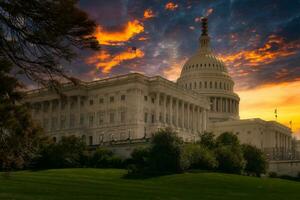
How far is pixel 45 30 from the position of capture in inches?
833

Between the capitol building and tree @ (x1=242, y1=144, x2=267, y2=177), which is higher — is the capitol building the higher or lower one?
the higher one

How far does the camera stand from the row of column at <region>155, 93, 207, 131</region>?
124500 mm

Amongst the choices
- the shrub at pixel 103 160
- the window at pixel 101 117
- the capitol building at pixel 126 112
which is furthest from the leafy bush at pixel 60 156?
the window at pixel 101 117

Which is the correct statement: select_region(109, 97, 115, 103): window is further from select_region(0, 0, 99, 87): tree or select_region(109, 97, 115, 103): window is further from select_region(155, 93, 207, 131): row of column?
select_region(0, 0, 99, 87): tree

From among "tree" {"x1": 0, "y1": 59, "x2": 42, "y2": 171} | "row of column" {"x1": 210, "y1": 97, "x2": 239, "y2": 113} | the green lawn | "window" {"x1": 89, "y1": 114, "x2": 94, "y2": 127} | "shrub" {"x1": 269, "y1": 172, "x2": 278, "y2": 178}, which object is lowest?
"shrub" {"x1": 269, "y1": 172, "x2": 278, "y2": 178}

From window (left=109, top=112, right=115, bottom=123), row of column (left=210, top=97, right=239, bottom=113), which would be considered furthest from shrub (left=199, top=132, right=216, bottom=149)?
row of column (left=210, top=97, right=239, bottom=113)

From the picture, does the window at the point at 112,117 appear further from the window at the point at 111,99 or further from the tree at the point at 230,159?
the tree at the point at 230,159

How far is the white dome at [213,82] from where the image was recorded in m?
179

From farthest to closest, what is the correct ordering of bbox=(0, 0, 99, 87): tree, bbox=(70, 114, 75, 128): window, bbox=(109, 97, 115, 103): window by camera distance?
bbox=(70, 114, 75, 128): window → bbox=(109, 97, 115, 103): window → bbox=(0, 0, 99, 87): tree

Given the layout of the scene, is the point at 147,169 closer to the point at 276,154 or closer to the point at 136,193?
the point at 136,193

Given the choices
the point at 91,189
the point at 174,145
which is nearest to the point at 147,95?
the point at 174,145

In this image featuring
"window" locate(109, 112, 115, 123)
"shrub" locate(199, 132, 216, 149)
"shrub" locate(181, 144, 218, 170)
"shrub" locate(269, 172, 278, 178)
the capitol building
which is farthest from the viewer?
"window" locate(109, 112, 115, 123)

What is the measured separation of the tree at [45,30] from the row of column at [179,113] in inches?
3921

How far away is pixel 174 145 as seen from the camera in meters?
74.7
